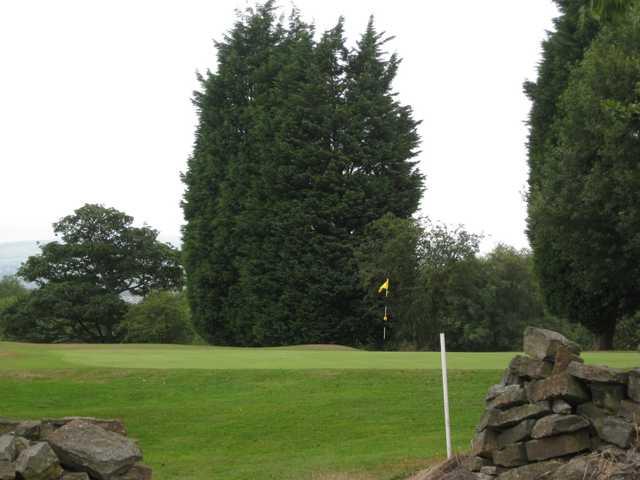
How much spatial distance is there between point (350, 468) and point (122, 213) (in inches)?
1994

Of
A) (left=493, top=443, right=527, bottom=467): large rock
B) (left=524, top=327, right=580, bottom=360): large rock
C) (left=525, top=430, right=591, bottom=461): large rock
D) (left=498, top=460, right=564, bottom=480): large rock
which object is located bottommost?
(left=498, top=460, right=564, bottom=480): large rock

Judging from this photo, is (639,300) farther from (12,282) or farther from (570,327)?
(12,282)

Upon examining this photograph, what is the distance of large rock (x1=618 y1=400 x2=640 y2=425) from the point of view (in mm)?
9248

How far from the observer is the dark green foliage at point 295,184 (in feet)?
153

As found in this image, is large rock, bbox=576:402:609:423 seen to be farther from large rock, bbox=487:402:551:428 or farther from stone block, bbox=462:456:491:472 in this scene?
stone block, bbox=462:456:491:472

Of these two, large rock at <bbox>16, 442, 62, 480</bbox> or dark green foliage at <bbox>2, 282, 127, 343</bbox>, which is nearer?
large rock at <bbox>16, 442, 62, 480</bbox>

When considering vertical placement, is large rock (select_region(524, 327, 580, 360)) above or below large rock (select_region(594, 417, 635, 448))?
above

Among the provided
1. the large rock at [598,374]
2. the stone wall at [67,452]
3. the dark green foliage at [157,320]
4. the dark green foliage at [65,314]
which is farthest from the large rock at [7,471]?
the dark green foliage at [65,314]

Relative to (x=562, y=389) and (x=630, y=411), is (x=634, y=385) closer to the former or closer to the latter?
(x=630, y=411)

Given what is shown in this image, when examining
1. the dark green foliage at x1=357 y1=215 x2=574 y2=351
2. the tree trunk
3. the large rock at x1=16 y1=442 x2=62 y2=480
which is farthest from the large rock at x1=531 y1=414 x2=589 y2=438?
the dark green foliage at x1=357 y1=215 x2=574 y2=351

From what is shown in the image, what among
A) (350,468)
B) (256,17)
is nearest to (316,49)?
(256,17)

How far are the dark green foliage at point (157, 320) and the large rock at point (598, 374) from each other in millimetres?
49010

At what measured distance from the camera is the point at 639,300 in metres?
35.5

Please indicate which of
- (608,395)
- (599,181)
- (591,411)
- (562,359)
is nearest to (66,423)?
(562,359)
